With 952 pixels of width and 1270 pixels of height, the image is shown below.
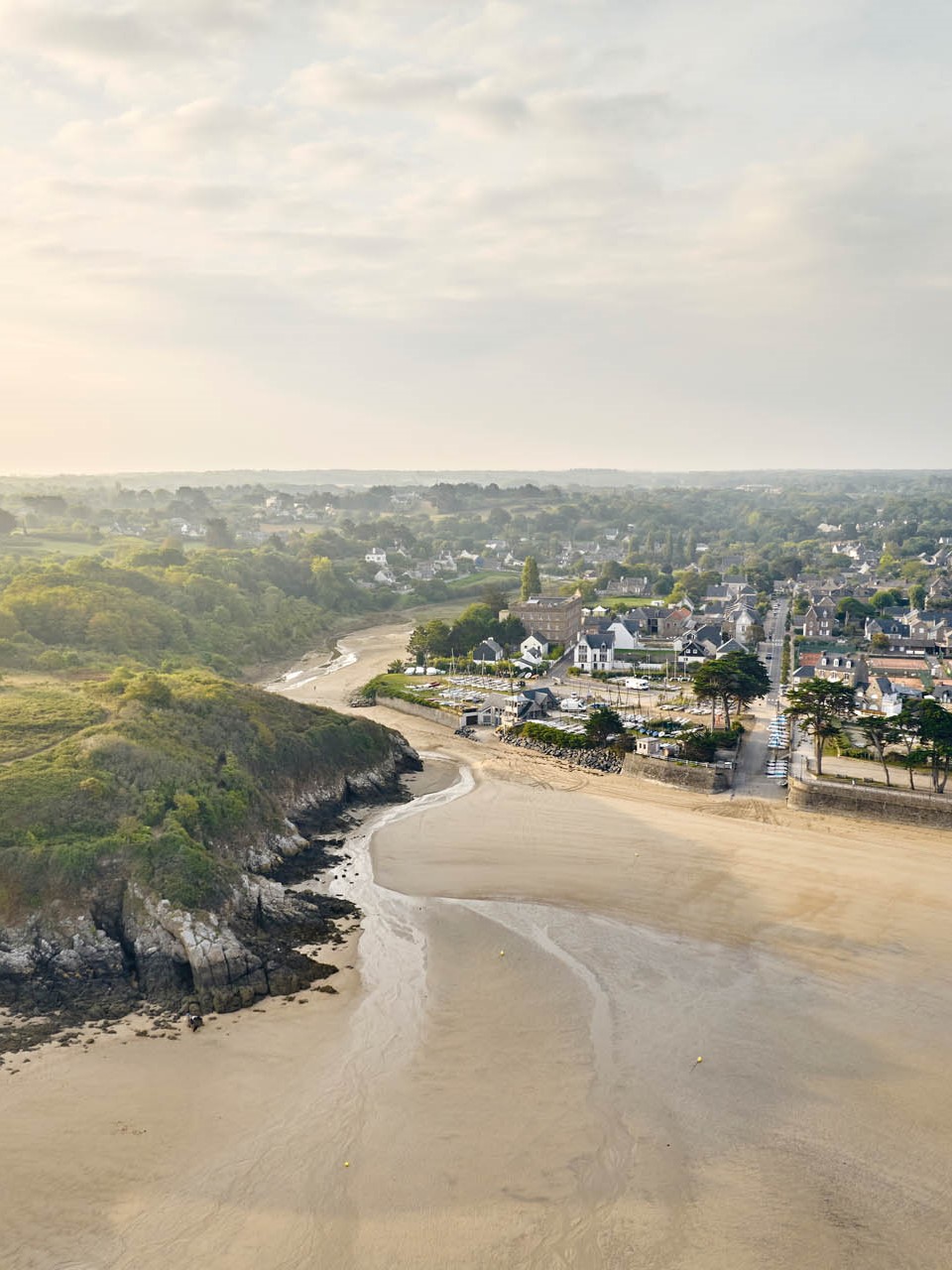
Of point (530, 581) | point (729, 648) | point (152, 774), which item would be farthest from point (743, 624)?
point (152, 774)

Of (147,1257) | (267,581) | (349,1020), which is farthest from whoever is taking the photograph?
(267,581)

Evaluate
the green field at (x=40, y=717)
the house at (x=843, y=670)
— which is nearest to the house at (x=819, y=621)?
the house at (x=843, y=670)

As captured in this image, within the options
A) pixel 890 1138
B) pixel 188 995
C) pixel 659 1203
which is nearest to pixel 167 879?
pixel 188 995

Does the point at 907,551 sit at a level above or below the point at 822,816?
Answer: above

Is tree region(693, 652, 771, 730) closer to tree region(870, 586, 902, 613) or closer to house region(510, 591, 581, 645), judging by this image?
house region(510, 591, 581, 645)

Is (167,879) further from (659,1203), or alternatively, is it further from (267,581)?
(267,581)

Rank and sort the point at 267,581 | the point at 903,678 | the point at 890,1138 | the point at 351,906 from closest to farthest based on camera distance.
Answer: the point at 890,1138, the point at 351,906, the point at 903,678, the point at 267,581

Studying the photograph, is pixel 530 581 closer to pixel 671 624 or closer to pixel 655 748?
pixel 671 624

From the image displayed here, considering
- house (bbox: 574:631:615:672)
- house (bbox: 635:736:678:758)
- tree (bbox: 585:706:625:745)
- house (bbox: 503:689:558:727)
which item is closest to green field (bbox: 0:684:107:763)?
house (bbox: 503:689:558:727)
